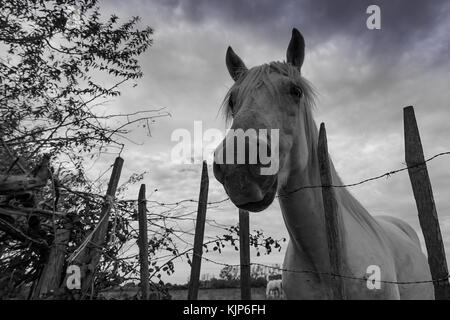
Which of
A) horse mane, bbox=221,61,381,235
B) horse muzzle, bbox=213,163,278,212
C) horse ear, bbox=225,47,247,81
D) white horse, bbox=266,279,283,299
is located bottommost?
white horse, bbox=266,279,283,299

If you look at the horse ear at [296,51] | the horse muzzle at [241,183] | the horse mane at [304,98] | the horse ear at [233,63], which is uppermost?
the horse ear at [233,63]

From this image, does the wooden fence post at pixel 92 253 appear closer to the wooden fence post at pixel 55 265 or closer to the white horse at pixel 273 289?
the wooden fence post at pixel 55 265

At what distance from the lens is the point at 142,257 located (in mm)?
2846

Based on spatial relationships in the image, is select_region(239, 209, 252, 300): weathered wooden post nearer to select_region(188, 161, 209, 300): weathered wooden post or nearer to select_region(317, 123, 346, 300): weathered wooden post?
select_region(188, 161, 209, 300): weathered wooden post

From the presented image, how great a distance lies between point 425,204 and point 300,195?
890 mm

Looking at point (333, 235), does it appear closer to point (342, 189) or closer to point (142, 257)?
point (342, 189)

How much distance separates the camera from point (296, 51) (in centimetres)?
321

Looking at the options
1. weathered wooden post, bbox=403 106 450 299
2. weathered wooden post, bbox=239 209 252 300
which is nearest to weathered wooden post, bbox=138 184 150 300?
weathered wooden post, bbox=239 209 252 300

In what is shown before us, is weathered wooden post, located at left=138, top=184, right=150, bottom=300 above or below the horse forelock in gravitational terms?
below

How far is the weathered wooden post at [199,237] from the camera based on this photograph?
9.53ft

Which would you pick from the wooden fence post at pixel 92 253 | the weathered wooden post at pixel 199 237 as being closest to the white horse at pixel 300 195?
the weathered wooden post at pixel 199 237

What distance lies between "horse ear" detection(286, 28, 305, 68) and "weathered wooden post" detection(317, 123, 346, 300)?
114 centimetres

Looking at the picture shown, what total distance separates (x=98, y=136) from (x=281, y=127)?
316cm

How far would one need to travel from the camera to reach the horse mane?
269cm
